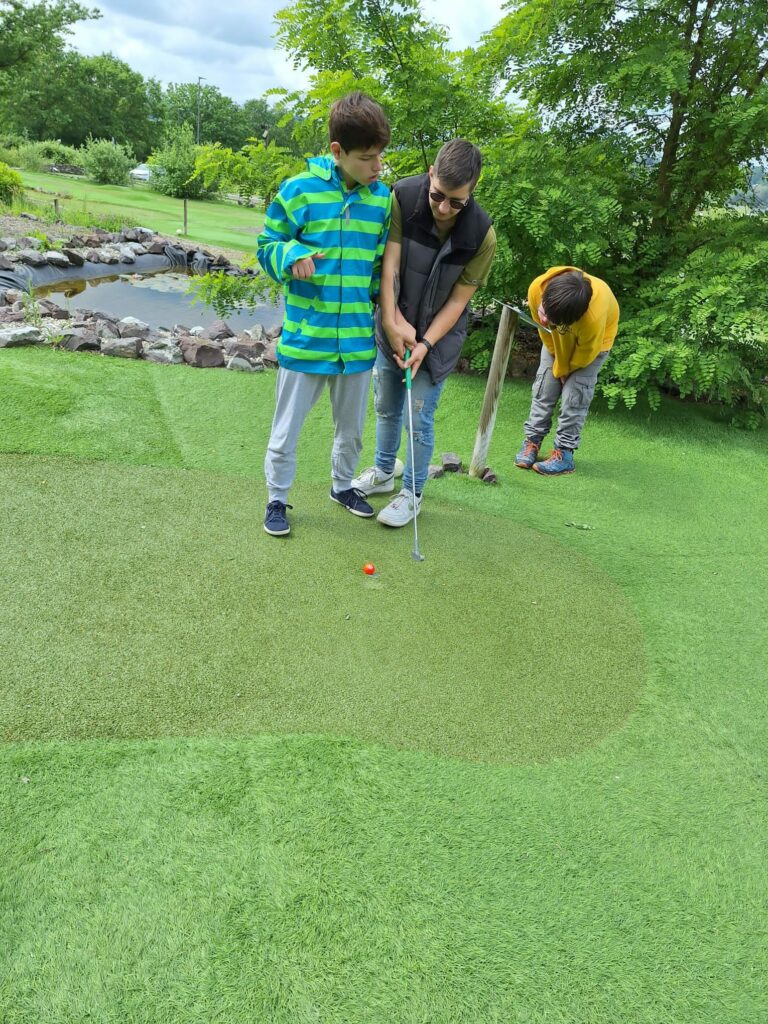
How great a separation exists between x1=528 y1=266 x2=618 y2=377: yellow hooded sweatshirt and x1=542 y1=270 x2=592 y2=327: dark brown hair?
0.37ft

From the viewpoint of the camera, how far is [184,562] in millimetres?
2559

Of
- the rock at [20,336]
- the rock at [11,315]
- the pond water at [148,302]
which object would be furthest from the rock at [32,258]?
the rock at [20,336]

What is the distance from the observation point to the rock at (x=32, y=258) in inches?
344

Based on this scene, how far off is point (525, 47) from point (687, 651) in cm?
462

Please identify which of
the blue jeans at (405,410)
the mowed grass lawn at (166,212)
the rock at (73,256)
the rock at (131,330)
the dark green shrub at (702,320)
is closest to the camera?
the blue jeans at (405,410)

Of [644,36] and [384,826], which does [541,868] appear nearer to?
[384,826]

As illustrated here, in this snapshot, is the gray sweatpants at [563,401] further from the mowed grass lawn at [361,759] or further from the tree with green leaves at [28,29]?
the tree with green leaves at [28,29]

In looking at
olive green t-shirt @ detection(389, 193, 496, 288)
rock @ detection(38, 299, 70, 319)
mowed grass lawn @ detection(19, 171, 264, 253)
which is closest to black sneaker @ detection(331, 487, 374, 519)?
olive green t-shirt @ detection(389, 193, 496, 288)

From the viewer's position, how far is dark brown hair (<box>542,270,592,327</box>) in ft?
10.6

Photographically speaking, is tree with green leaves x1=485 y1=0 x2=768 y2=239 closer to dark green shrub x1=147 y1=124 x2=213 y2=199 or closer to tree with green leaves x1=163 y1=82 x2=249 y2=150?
dark green shrub x1=147 y1=124 x2=213 y2=199

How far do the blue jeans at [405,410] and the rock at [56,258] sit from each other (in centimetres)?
786

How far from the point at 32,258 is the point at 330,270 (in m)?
8.11

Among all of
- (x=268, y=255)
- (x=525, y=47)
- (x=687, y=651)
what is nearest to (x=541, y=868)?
(x=687, y=651)

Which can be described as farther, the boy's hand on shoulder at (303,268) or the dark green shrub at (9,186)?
the dark green shrub at (9,186)
